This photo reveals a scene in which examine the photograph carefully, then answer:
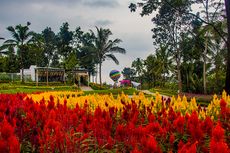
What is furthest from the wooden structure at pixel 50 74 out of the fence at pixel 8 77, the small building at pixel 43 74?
the fence at pixel 8 77

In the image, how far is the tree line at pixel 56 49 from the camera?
53250 mm

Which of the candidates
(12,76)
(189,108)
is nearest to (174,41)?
(12,76)

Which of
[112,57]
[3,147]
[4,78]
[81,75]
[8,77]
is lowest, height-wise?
[3,147]

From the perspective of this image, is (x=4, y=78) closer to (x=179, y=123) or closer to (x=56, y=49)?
(x=56, y=49)

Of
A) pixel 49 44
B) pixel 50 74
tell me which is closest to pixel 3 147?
pixel 50 74

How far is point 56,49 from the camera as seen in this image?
74.8 meters

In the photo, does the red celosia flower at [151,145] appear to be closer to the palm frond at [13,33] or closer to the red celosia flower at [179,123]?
the red celosia flower at [179,123]

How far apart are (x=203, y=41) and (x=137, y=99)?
3754 cm

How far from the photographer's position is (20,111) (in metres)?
5.21

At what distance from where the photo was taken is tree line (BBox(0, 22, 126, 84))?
175ft

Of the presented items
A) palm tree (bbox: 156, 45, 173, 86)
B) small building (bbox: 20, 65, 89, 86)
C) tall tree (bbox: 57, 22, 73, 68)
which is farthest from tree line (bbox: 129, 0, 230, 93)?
tall tree (bbox: 57, 22, 73, 68)

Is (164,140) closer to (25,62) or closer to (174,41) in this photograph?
(174,41)

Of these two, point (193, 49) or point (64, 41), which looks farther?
point (64, 41)

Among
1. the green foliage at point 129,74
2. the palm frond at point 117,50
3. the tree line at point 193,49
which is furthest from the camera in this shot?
the green foliage at point 129,74
